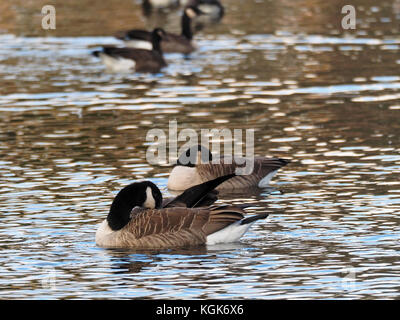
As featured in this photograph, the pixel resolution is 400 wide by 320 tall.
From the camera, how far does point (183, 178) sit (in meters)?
18.4

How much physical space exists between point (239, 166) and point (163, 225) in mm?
4260

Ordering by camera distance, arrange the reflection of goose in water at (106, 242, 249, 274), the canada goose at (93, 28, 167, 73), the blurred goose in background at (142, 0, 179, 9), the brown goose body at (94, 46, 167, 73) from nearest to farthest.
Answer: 1. the reflection of goose in water at (106, 242, 249, 274)
2. the canada goose at (93, 28, 167, 73)
3. the brown goose body at (94, 46, 167, 73)
4. the blurred goose in background at (142, 0, 179, 9)

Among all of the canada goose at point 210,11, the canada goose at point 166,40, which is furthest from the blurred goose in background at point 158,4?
the canada goose at point 166,40

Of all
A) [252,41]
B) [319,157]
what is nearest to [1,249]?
[319,157]

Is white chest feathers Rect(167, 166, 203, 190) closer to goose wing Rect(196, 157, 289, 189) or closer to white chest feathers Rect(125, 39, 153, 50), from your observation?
goose wing Rect(196, 157, 289, 189)

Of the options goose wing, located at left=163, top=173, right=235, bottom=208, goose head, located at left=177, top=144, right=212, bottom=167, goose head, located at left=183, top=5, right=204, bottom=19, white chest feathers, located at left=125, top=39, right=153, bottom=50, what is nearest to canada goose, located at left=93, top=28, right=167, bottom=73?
white chest feathers, located at left=125, top=39, right=153, bottom=50

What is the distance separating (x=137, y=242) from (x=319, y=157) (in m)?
6.30

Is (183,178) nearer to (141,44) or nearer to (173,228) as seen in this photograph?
(173,228)

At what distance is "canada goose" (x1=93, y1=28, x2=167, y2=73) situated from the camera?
31.8 metres

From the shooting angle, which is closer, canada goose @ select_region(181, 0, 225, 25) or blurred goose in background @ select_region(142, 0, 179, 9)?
canada goose @ select_region(181, 0, 225, 25)

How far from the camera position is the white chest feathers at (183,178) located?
60.0ft

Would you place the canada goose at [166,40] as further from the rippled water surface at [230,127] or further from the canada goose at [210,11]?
the canada goose at [210,11]

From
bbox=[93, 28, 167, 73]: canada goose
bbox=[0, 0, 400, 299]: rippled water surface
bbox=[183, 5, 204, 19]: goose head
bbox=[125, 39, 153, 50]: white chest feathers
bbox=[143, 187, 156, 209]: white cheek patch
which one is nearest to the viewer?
bbox=[0, 0, 400, 299]: rippled water surface
